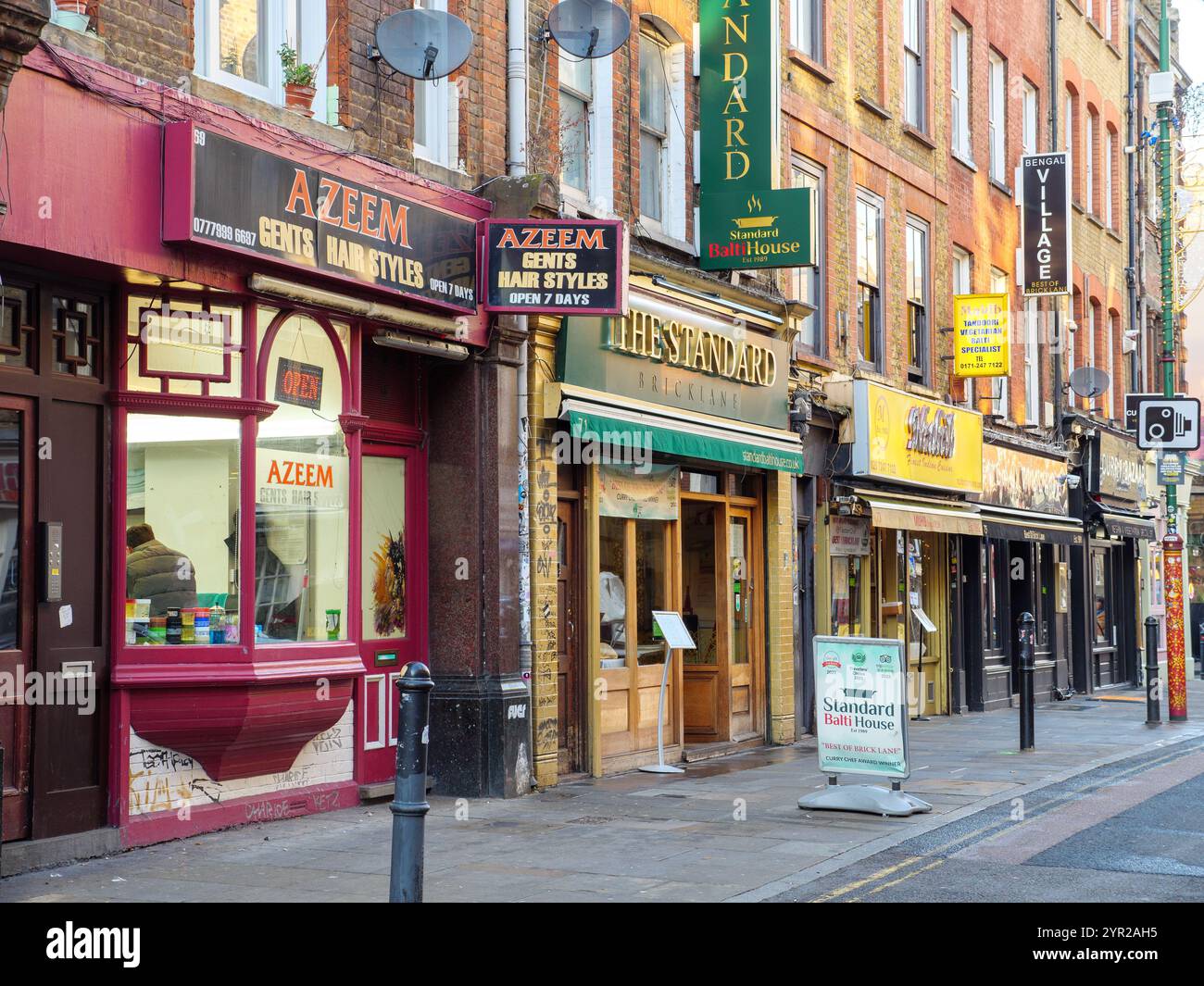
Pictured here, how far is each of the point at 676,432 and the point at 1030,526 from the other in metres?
11.7

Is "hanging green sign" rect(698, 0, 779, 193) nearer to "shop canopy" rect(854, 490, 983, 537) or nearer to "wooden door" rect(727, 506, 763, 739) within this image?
"wooden door" rect(727, 506, 763, 739)

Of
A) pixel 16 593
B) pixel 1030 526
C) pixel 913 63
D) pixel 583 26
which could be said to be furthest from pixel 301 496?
pixel 1030 526

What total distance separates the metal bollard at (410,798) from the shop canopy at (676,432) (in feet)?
20.7

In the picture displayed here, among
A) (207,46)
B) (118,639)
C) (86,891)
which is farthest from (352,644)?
(207,46)

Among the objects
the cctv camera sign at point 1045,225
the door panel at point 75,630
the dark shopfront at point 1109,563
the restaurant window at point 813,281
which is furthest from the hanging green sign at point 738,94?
the dark shopfront at point 1109,563

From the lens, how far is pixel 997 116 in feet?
83.4

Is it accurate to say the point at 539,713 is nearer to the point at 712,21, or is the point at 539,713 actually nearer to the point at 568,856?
the point at 568,856

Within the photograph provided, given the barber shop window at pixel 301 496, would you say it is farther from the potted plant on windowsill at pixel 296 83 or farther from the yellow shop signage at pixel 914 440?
the yellow shop signage at pixel 914 440

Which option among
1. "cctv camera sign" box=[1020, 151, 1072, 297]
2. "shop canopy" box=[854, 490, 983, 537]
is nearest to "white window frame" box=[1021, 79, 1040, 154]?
"cctv camera sign" box=[1020, 151, 1072, 297]

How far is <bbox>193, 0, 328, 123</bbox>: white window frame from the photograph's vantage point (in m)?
9.85

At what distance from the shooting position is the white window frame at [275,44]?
9.85m

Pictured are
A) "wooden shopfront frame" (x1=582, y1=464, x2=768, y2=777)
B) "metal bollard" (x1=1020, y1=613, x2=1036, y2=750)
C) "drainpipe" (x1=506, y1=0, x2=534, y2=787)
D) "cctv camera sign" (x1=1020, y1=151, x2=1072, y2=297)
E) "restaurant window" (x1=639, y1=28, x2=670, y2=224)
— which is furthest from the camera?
"cctv camera sign" (x1=1020, y1=151, x2=1072, y2=297)

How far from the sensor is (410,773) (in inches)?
255

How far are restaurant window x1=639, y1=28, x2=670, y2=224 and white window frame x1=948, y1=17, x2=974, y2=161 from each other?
30.5 ft
